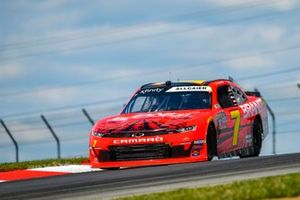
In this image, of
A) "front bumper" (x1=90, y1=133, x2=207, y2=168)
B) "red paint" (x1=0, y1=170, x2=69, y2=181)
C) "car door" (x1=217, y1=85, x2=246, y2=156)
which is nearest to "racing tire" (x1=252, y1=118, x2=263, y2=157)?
"car door" (x1=217, y1=85, x2=246, y2=156)

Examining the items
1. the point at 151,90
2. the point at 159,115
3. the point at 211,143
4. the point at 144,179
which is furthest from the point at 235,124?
the point at 144,179

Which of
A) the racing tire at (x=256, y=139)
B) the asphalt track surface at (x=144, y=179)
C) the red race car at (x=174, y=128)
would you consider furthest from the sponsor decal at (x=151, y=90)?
the asphalt track surface at (x=144, y=179)

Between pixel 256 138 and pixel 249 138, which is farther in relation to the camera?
pixel 256 138

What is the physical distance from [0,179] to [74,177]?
271 centimetres

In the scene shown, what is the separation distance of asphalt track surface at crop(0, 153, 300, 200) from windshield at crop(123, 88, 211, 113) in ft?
5.95

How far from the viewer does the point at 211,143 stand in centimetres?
1534

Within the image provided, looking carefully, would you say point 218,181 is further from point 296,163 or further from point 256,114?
point 256,114

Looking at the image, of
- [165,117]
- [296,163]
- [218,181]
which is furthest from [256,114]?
[218,181]

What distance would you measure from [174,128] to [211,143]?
81 cm

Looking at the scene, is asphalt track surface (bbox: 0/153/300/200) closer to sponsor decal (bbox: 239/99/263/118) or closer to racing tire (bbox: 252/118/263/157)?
sponsor decal (bbox: 239/99/263/118)

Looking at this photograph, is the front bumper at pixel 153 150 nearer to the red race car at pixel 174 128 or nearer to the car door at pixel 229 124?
the red race car at pixel 174 128

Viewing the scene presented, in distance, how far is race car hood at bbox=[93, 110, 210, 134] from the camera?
1494 cm

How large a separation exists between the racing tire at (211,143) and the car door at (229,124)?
0.52ft

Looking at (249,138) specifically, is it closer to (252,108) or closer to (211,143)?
(252,108)
